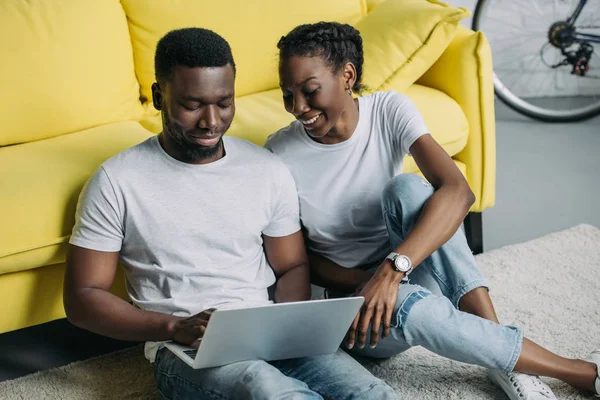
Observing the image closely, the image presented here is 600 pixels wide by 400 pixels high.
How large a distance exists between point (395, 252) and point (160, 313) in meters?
0.44

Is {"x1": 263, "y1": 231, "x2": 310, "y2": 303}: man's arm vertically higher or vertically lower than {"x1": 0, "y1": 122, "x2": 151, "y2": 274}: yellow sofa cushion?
lower

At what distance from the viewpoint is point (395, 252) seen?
57.3 inches

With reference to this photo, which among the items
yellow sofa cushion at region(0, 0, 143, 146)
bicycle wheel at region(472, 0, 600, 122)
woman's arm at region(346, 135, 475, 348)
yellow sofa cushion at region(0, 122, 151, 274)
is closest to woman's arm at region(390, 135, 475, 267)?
woman's arm at region(346, 135, 475, 348)

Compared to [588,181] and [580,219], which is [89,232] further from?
[588,181]

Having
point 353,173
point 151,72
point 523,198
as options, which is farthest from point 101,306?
point 523,198

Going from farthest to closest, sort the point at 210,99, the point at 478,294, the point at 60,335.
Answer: the point at 60,335 → the point at 478,294 → the point at 210,99

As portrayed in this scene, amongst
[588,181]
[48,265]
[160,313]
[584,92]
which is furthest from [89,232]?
[584,92]

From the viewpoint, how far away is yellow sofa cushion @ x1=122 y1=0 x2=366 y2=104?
221cm

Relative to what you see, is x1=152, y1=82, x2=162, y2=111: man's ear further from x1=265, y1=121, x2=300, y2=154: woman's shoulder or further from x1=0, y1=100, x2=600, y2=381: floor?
x1=0, y1=100, x2=600, y2=381: floor

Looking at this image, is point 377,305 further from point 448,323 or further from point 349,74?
point 349,74

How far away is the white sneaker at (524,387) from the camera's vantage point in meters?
1.44

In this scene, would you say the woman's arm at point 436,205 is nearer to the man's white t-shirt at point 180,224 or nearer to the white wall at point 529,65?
the man's white t-shirt at point 180,224

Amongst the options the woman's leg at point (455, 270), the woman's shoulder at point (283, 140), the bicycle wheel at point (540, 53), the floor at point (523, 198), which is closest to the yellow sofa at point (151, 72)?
the floor at point (523, 198)

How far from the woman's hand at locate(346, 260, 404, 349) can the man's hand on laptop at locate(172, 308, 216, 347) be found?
0.27 m
